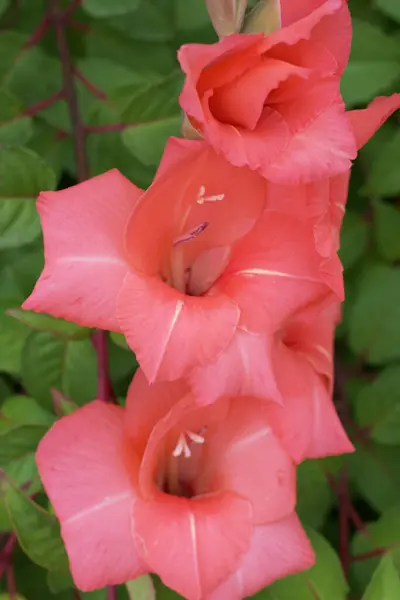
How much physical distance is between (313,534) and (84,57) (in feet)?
1.71

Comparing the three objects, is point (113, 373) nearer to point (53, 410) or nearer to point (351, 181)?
point (53, 410)

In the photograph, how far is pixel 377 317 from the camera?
74 centimetres

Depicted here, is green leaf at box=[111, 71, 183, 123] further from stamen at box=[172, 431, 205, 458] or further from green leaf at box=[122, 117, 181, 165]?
stamen at box=[172, 431, 205, 458]

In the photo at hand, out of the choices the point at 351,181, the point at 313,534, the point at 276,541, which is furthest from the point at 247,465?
the point at 351,181

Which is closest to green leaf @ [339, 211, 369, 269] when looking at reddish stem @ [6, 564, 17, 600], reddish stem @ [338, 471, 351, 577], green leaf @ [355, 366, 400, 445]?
green leaf @ [355, 366, 400, 445]

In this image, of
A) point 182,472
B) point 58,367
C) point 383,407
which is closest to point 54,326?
point 58,367

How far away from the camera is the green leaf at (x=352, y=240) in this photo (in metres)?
0.73

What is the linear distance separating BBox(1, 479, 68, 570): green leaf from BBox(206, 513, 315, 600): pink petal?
0.12m

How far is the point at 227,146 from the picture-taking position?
0.35 meters

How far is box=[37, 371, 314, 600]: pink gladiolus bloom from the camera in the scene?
421mm

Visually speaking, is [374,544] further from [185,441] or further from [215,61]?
[215,61]

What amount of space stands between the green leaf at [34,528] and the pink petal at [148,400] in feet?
0.28

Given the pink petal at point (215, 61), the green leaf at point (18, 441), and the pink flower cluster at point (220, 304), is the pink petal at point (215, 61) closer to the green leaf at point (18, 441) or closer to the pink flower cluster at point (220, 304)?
the pink flower cluster at point (220, 304)

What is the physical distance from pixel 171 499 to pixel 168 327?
15 centimetres
